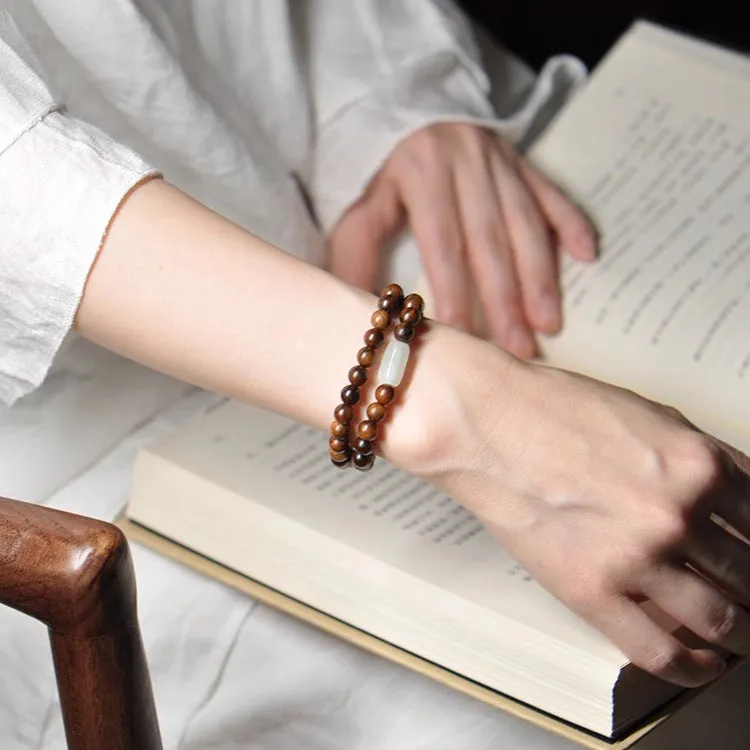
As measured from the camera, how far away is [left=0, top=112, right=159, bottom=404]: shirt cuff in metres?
0.54

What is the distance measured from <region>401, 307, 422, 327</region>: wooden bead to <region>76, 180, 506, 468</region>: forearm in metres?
0.01

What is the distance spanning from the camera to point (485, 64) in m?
1.03

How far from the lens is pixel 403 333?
547 mm

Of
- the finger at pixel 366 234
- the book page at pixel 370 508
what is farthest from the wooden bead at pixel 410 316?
the finger at pixel 366 234

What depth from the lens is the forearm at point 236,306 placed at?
56cm

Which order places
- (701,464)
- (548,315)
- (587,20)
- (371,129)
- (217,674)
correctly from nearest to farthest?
1. (701,464)
2. (217,674)
3. (548,315)
4. (371,129)
5. (587,20)

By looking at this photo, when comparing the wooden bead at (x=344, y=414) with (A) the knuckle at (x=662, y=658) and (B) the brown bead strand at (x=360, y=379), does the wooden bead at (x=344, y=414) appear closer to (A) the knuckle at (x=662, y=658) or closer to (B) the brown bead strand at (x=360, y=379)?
(B) the brown bead strand at (x=360, y=379)

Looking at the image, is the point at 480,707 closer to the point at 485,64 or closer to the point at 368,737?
the point at 368,737

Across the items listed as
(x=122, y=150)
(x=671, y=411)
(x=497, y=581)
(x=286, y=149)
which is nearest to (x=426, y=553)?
(x=497, y=581)

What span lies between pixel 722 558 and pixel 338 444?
0.18m

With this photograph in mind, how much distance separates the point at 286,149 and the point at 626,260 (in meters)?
0.25

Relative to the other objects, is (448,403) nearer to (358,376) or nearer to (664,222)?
(358,376)

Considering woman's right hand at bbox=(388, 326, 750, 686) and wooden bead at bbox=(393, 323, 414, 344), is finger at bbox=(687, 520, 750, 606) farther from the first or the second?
wooden bead at bbox=(393, 323, 414, 344)

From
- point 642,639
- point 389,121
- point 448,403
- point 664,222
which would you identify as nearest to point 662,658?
point 642,639
